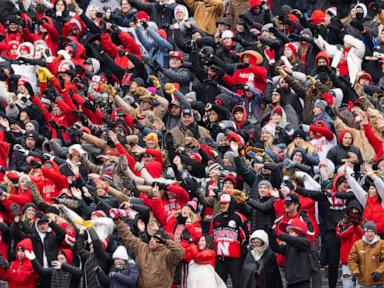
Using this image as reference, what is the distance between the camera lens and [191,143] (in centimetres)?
3316

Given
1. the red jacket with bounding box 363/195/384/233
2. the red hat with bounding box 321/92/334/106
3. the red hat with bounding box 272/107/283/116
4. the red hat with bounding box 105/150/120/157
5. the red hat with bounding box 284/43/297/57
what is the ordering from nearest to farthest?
the red jacket with bounding box 363/195/384/233 < the red hat with bounding box 105/150/120/157 < the red hat with bounding box 272/107/283/116 < the red hat with bounding box 321/92/334/106 < the red hat with bounding box 284/43/297/57

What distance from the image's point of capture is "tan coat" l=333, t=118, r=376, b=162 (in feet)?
110

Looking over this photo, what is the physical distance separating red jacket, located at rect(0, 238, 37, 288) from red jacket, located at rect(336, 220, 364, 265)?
173 inches

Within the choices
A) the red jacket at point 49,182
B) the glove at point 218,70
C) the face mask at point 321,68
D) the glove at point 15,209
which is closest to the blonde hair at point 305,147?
the face mask at point 321,68

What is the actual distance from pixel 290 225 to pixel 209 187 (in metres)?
2.00

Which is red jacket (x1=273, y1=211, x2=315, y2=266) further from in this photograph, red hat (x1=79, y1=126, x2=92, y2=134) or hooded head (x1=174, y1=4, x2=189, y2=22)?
hooded head (x1=174, y1=4, x2=189, y2=22)

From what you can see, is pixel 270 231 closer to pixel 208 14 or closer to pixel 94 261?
pixel 94 261

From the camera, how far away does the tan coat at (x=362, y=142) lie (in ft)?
110

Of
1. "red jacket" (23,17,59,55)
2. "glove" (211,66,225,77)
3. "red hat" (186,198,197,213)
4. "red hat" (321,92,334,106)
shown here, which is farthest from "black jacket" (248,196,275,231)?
"red jacket" (23,17,59,55)

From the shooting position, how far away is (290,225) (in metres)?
30.0

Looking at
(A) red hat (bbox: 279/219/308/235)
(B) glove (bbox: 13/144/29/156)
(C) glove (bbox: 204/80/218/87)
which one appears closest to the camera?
(A) red hat (bbox: 279/219/308/235)

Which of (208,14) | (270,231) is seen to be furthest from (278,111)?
(208,14)

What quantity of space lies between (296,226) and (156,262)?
2026mm

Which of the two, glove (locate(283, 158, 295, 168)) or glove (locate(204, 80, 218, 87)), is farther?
glove (locate(204, 80, 218, 87))
